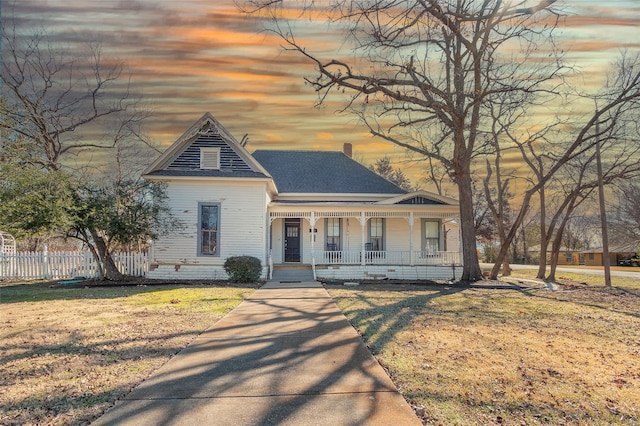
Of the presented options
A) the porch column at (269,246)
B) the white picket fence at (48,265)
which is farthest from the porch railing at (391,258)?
the white picket fence at (48,265)

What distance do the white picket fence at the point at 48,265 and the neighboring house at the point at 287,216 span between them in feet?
10.3

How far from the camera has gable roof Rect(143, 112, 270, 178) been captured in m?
17.0

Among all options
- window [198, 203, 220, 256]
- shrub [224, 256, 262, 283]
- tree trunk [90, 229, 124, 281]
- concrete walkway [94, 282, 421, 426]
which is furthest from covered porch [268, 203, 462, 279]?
concrete walkway [94, 282, 421, 426]

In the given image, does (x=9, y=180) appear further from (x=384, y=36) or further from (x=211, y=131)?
(x=384, y=36)

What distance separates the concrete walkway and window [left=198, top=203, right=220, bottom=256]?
33.1ft

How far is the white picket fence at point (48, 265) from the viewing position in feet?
58.0

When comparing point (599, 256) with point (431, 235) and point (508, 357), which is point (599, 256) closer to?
point (431, 235)

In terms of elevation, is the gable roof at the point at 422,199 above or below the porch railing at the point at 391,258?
above

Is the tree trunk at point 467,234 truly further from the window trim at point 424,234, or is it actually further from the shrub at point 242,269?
the shrub at point 242,269

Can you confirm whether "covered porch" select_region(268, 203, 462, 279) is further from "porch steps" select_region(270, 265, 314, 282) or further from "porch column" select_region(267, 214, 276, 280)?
"porch steps" select_region(270, 265, 314, 282)

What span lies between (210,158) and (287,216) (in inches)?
181

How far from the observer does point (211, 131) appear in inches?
685

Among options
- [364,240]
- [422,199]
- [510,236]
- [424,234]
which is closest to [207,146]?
[364,240]

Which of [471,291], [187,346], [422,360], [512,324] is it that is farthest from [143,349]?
[471,291]
